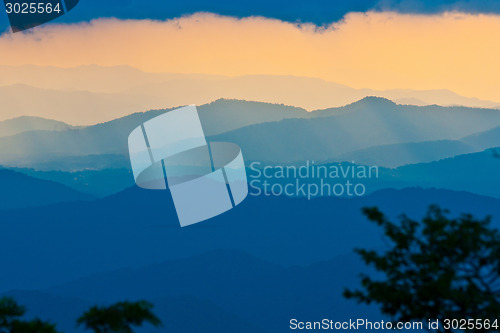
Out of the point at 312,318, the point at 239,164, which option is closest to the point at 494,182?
the point at 312,318

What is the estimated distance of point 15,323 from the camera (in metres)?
8.66

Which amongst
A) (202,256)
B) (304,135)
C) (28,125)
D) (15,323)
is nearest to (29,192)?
(28,125)

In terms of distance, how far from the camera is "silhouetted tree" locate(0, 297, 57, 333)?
8531mm

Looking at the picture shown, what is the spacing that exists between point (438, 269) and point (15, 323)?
20.1 feet

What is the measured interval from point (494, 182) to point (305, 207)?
1072 centimetres

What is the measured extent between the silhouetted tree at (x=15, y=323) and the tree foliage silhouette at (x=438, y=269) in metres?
4.44

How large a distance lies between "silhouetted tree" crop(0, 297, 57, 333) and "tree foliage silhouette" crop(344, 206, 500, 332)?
175 inches

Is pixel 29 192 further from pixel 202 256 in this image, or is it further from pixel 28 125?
pixel 202 256

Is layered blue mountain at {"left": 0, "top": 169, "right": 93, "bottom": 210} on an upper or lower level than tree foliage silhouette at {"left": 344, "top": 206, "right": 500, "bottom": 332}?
lower

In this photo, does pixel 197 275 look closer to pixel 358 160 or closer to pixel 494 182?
pixel 358 160

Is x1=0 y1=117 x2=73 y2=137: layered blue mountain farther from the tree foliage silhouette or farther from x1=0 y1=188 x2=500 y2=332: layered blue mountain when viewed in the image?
the tree foliage silhouette

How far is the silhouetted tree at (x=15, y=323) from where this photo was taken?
8.53m

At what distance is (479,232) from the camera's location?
8.23m

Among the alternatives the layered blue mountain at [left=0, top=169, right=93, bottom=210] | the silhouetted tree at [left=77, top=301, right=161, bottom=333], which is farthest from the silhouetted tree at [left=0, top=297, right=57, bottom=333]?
the layered blue mountain at [left=0, top=169, right=93, bottom=210]
